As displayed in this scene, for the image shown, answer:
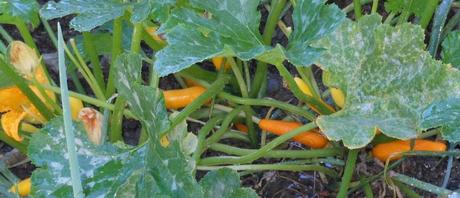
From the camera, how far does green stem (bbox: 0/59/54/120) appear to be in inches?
68.3

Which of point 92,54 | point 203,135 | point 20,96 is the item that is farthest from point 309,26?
point 20,96

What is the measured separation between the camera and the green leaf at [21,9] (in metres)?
1.68

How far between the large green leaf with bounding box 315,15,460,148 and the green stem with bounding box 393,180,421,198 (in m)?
0.25

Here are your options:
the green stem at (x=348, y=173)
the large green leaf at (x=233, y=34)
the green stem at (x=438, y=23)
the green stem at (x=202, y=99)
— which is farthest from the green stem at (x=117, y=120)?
the green stem at (x=438, y=23)

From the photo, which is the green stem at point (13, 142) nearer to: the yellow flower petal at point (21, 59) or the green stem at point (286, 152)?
the yellow flower petal at point (21, 59)

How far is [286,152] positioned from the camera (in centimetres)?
176

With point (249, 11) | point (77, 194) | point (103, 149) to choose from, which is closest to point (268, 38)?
point (249, 11)

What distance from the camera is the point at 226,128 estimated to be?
1893 millimetres

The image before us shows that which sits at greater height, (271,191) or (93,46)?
(93,46)

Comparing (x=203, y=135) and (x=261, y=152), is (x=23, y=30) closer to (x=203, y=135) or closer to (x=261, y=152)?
(x=203, y=135)

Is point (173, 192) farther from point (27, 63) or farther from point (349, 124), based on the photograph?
point (27, 63)

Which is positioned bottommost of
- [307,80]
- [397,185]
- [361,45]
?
[397,185]

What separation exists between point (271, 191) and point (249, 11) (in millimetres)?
504

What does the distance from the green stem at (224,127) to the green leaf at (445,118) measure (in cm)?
51
